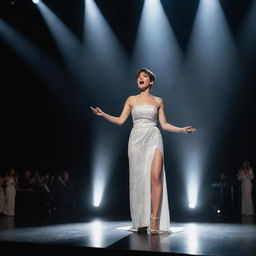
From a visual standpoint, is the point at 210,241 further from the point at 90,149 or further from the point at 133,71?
the point at 90,149

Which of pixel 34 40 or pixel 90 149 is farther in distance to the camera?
pixel 90 149

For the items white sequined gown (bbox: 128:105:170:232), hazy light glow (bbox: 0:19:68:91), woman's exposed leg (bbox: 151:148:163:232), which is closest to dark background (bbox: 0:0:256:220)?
hazy light glow (bbox: 0:19:68:91)

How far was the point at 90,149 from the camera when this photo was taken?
12.2m

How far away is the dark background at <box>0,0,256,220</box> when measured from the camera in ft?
34.8

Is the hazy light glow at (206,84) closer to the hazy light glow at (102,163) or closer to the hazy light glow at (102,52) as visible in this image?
the hazy light glow at (102,52)

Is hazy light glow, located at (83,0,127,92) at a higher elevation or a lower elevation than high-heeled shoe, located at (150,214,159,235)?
higher

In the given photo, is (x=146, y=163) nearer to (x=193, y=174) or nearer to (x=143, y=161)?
(x=143, y=161)

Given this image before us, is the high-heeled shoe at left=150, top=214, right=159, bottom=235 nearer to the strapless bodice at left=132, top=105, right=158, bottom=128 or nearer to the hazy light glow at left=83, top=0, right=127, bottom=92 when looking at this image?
the strapless bodice at left=132, top=105, right=158, bottom=128

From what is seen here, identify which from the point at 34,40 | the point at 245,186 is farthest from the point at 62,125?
the point at 245,186

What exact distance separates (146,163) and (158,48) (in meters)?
7.24

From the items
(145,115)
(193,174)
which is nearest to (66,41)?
(193,174)

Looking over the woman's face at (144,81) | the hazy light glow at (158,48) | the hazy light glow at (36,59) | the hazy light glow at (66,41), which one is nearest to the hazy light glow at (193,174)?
the hazy light glow at (158,48)

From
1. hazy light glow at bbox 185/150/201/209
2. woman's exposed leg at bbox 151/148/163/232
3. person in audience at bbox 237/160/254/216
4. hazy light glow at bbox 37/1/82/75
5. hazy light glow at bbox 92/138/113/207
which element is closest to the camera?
woman's exposed leg at bbox 151/148/163/232

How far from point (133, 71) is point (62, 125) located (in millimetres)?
3285
